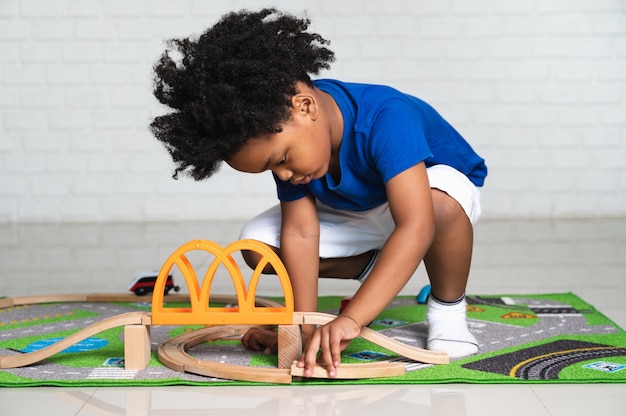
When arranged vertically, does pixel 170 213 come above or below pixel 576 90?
below

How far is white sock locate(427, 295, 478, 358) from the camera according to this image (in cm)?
124

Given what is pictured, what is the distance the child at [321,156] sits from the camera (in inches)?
42.6

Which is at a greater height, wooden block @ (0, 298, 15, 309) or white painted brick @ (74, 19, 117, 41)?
white painted brick @ (74, 19, 117, 41)

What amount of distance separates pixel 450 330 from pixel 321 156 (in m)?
0.35

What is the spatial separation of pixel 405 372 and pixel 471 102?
198cm

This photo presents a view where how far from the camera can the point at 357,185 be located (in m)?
1.28

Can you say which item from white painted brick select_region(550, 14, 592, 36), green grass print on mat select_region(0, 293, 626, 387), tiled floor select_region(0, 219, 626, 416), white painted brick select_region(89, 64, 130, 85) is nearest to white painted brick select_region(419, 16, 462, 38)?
white painted brick select_region(550, 14, 592, 36)

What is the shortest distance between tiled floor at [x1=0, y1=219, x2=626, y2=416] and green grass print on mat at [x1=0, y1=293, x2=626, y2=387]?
0.12 ft

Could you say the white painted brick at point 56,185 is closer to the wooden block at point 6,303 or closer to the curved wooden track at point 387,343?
the wooden block at point 6,303

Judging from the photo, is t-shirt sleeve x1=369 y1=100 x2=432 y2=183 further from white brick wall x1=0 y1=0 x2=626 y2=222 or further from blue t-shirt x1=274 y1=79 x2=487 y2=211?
white brick wall x1=0 y1=0 x2=626 y2=222

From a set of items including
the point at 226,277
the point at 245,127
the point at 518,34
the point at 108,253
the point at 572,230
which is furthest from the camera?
the point at 518,34

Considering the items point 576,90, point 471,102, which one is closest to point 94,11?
point 471,102

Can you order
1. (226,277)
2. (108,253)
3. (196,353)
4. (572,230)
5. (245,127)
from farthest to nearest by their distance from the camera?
(572,230)
(108,253)
(226,277)
(196,353)
(245,127)

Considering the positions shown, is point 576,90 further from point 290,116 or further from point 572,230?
point 290,116
